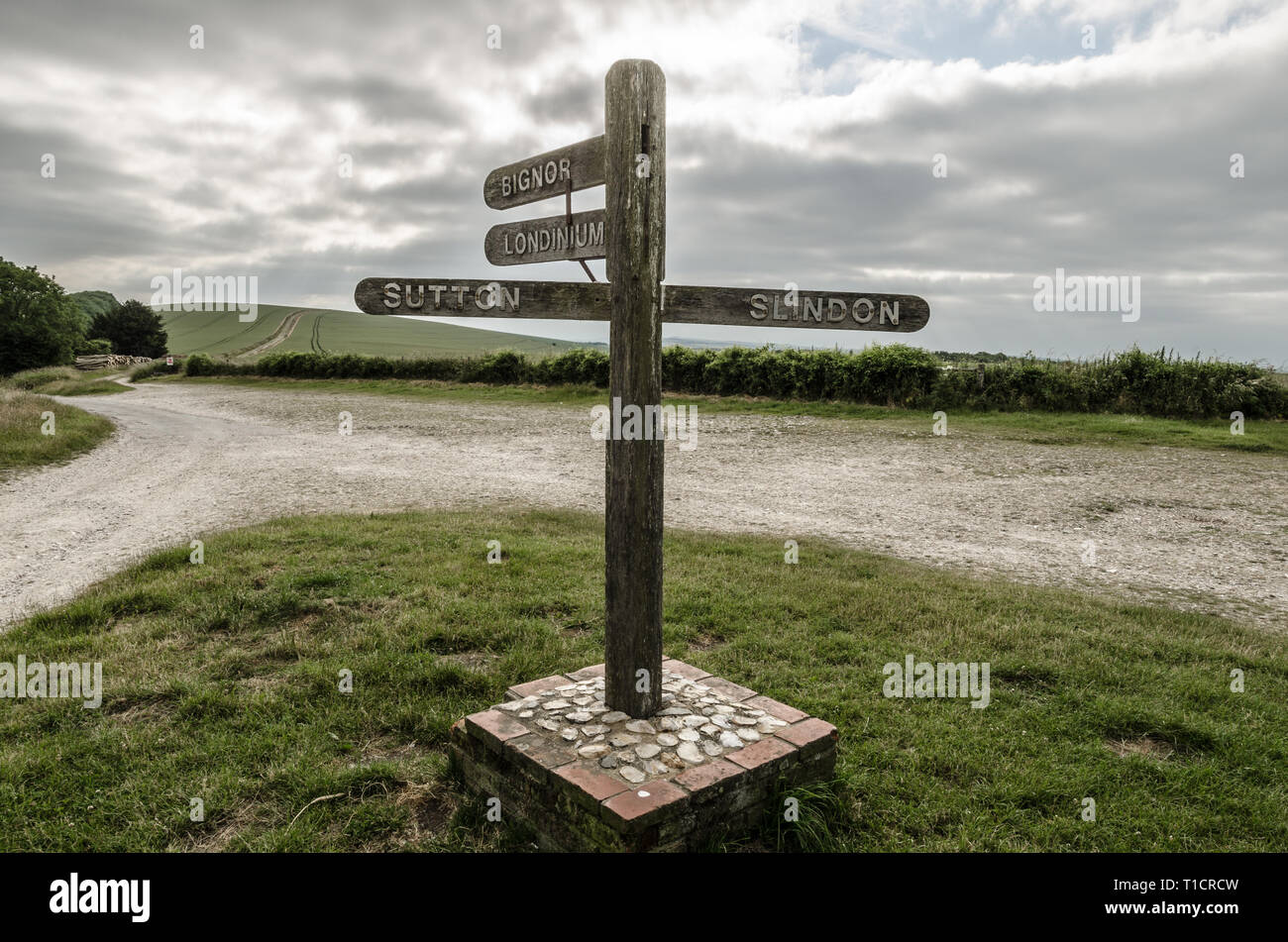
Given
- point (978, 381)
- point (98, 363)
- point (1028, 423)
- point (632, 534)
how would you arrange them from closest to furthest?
point (632, 534) < point (1028, 423) < point (978, 381) < point (98, 363)

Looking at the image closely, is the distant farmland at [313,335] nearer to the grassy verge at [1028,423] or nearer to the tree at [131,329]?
the tree at [131,329]

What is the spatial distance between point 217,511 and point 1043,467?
11.4m

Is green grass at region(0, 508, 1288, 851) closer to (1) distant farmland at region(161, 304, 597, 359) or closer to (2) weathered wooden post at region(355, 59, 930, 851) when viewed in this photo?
(2) weathered wooden post at region(355, 59, 930, 851)

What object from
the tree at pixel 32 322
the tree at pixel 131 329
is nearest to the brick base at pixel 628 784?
the tree at pixel 32 322

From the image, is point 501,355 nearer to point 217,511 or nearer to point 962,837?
point 217,511

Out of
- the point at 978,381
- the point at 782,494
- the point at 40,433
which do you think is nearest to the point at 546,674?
the point at 782,494

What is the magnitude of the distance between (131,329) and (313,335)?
580 inches

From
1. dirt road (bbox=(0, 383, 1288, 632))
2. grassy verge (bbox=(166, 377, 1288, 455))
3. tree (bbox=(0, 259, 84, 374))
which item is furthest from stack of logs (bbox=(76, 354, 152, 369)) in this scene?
dirt road (bbox=(0, 383, 1288, 632))

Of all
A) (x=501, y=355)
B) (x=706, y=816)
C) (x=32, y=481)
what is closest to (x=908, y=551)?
(x=706, y=816)

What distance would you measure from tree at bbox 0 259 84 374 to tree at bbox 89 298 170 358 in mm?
11207

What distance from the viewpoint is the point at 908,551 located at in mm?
7328

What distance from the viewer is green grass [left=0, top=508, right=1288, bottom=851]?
3068 mm

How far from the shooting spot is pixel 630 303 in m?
3.15

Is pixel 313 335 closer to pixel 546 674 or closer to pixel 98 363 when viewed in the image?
pixel 98 363
